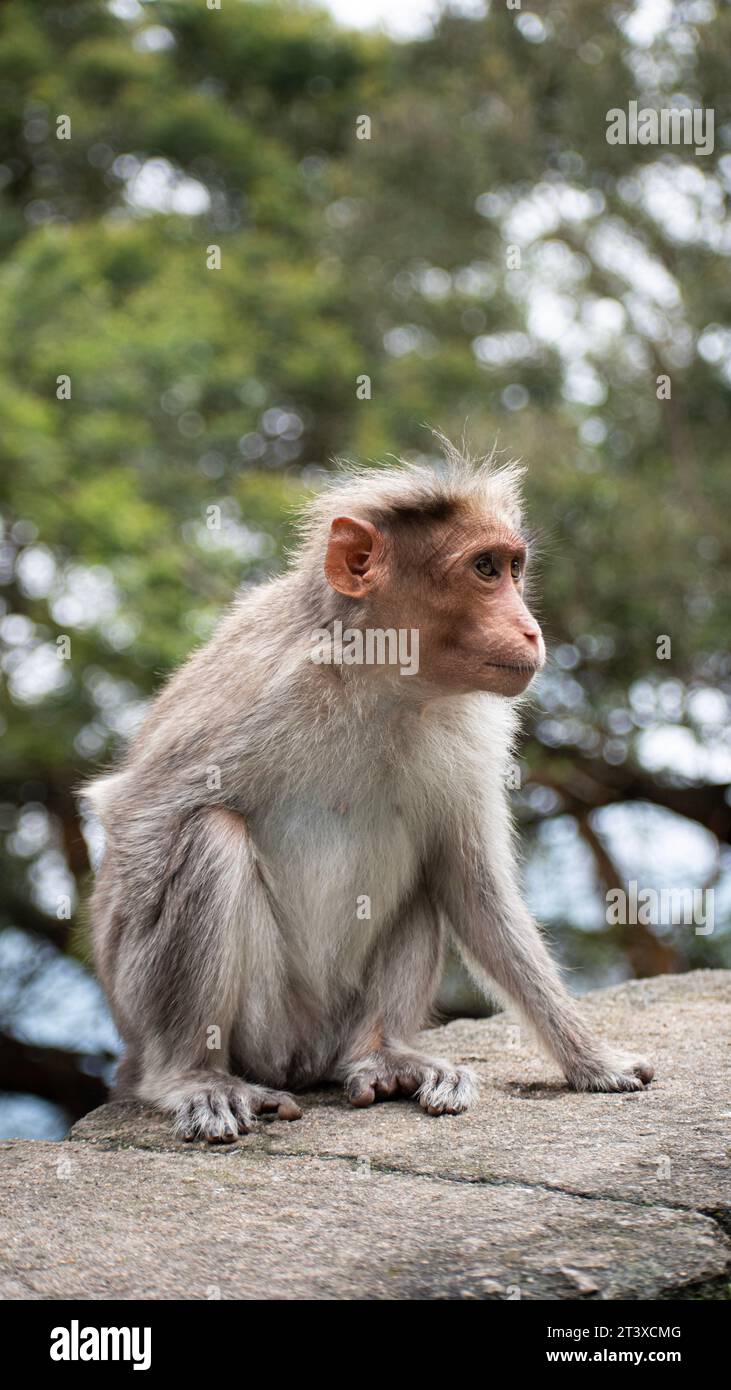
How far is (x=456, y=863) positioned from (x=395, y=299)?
30.9 feet

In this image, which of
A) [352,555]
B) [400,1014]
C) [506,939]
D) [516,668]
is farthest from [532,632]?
[400,1014]

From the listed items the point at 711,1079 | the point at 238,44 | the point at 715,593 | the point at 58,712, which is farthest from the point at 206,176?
Answer: the point at 711,1079

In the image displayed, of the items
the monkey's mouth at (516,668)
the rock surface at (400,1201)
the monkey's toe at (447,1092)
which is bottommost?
the rock surface at (400,1201)

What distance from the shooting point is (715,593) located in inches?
456

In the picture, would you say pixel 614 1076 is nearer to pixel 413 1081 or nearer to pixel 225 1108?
pixel 413 1081

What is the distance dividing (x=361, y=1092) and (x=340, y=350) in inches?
370

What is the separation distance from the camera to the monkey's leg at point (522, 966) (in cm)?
582

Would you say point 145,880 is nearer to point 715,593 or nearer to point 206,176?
point 715,593

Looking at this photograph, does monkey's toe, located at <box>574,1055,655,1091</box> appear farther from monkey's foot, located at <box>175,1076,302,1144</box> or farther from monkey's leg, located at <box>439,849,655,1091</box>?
monkey's foot, located at <box>175,1076,302,1144</box>

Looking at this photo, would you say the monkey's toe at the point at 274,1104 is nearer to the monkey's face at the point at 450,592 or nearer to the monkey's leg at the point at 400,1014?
the monkey's leg at the point at 400,1014

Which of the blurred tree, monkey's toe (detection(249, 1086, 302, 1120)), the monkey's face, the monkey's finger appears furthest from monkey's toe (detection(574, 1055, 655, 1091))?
the blurred tree

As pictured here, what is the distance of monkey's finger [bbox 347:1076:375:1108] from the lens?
5.75m

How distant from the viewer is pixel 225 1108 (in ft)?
18.0

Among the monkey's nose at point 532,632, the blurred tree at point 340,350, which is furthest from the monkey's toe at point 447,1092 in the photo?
the blurred tree at point 340,350
